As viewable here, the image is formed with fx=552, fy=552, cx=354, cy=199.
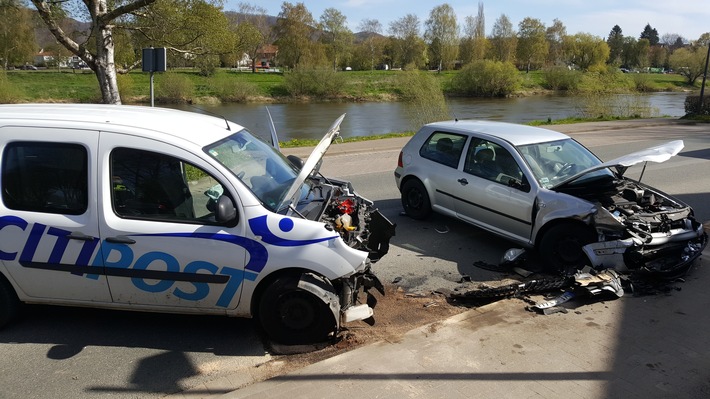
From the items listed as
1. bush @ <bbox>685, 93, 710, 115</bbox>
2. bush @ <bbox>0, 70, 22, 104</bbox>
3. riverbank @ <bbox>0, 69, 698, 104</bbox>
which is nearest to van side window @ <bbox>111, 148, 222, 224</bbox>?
bush @ <bbox>685, 93, 710, 115</bbox>

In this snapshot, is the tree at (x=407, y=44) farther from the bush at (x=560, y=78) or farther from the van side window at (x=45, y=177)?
the van side window at (x=45, y=177)

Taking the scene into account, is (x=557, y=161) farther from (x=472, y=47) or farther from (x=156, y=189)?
(x=472, y=47)

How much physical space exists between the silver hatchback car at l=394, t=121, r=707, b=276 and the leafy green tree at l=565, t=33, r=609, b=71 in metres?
102

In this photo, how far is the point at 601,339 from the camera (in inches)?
171

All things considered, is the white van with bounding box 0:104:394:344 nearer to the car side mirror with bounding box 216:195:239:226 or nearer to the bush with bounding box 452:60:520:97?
the car side mirror with bounding box 216:195:239:226

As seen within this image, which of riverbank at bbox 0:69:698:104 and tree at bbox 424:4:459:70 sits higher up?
tree at bbox 424:4:459:70

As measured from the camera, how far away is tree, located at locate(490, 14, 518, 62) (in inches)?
3962

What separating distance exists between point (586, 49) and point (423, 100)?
8928cm

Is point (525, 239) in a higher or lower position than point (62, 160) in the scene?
lower

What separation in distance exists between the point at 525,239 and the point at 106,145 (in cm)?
463

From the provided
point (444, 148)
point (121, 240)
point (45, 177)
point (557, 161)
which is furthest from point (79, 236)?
point (557, 161)

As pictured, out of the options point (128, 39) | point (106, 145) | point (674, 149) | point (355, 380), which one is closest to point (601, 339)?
point (355, 380)

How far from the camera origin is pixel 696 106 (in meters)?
28.0

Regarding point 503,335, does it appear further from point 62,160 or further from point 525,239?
point 62,160
